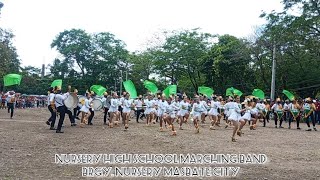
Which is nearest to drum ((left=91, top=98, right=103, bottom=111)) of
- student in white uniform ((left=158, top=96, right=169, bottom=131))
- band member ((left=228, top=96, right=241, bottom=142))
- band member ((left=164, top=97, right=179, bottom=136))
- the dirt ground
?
student in white uniform ((left=158, top=96, right=169, bottom=131))

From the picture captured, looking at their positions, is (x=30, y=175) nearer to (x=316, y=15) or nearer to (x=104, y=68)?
(x=316, y=15)

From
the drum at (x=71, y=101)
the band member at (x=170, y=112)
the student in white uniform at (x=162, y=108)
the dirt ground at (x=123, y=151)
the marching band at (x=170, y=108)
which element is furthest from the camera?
the student in white uniform at (x=162, y=108)

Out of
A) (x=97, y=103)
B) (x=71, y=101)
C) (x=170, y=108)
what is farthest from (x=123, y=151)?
(x=97, y=103)

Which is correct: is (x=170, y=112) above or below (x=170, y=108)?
below

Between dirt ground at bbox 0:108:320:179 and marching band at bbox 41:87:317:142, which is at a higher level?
marching band at bbox 41:87:317:142

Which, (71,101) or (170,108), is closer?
(71,101)

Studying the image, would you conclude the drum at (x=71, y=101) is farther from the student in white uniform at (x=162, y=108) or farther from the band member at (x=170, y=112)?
the band member at (x=170, y=112)

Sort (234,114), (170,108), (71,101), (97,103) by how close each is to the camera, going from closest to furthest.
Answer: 1. (234,114)
2. (71,101)
3. (170,108)
4. (97,103)

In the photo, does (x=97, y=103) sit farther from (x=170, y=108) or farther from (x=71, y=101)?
(x=170, y=108)

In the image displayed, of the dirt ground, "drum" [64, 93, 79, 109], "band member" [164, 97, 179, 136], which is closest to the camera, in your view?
the dirt ground

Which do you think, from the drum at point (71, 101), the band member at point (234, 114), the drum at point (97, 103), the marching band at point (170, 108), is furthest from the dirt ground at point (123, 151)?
the drum at point (97, 103)

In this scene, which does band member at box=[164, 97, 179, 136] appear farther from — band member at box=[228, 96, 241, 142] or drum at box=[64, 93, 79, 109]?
drum at box=[64, 93, 79, 109]

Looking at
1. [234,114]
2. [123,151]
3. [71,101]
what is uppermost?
[71,101]

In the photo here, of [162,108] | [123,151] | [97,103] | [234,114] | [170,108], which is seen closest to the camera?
[123,151]
